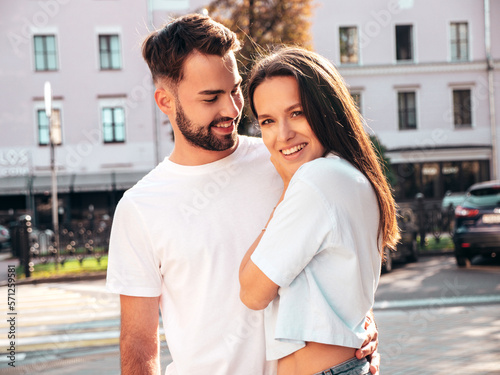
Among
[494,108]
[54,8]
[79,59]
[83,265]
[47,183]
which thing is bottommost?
[83,265]

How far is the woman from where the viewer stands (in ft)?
6.35

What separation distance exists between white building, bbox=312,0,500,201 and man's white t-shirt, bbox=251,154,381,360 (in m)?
29.5

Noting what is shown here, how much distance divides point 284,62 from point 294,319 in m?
0.89

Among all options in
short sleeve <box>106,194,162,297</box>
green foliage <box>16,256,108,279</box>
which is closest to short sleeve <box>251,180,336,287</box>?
short sleeve <box>106,194,162,297</box>

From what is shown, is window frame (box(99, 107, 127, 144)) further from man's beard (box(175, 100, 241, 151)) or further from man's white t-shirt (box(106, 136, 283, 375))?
man's white t-shirt (box(106, 136, 283, 375))

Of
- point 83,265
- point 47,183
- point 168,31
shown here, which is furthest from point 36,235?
point 168,31

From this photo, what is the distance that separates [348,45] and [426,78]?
424 cm

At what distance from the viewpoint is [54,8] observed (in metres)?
28.6

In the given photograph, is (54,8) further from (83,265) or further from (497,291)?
(497,291)

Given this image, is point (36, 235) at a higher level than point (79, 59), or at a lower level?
lower

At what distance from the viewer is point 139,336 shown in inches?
90.5

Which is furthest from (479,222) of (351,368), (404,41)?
(404,41)

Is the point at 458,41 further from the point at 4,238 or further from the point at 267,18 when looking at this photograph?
the point at 4,238

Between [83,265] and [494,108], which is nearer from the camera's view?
[83,265]
